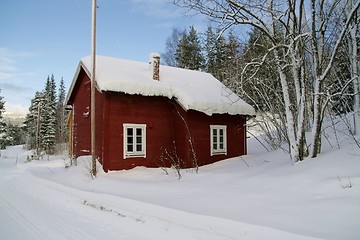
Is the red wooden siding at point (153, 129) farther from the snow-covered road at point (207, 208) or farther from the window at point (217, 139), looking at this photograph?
the snow-covered road at point (207, 208)

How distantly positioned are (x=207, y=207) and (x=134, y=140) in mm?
7535

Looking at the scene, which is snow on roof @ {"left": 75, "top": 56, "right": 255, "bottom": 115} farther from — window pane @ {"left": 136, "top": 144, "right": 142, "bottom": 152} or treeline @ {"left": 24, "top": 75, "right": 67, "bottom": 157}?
treeline @ {"left": 24, "top": 75, "right": 67, "bottom": 157}

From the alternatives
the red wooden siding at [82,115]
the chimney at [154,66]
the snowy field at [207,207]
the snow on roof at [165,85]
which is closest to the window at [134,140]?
the red wooden siding at [82,115]

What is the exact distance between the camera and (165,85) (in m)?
14.6

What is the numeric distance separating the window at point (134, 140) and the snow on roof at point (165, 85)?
1.64 meters

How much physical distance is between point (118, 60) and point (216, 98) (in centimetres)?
596

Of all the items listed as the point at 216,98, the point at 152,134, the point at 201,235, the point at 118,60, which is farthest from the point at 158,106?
the point at 201,235

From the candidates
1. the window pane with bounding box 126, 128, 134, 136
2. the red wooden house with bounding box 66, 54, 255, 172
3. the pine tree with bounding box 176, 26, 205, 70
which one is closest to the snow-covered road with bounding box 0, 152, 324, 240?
the red wooden house with bounding box 66, 54, 255, 172

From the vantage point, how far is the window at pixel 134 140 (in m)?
13.5

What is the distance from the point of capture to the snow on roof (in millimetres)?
13117

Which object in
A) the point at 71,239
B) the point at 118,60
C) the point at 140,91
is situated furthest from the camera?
the point at 118,60

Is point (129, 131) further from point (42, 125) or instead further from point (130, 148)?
point (42, 125)

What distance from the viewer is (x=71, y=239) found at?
17.1ft

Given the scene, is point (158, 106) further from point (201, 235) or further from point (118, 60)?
point (201, 235)
